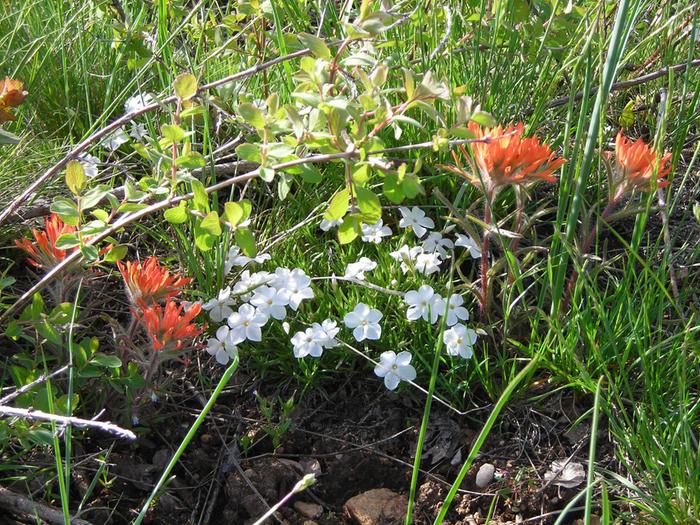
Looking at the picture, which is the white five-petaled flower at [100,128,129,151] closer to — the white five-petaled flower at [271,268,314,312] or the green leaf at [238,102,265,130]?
the white five-petaled flower at [271,268,314,312]

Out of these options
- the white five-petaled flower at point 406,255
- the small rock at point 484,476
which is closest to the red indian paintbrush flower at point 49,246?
the white five-petaled flower at point 406,255

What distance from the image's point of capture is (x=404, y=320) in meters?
1.70

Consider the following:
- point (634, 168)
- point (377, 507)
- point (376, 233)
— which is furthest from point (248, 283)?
point (634, 168)

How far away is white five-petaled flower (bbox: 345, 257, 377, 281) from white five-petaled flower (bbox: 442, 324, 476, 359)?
0.74 feet

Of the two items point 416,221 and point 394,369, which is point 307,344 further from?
point 416,221

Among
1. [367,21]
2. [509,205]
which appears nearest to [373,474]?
[509,205]

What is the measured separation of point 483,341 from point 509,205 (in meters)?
0.38

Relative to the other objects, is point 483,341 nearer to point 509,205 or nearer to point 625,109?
point 509,205

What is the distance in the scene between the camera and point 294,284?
1.68 m

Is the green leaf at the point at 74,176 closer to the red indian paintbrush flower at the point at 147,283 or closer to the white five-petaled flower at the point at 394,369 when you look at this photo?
the red indian paintbrush flower at the point at 147,283

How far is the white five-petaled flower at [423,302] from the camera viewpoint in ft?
5.34

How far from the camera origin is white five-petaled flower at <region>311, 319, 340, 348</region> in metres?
1.62

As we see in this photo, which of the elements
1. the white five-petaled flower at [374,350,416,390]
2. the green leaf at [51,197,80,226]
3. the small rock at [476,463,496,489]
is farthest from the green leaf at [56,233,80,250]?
the small rock at [476,463,496,489]

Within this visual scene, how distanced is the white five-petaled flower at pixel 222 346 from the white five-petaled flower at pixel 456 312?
1.44ft
